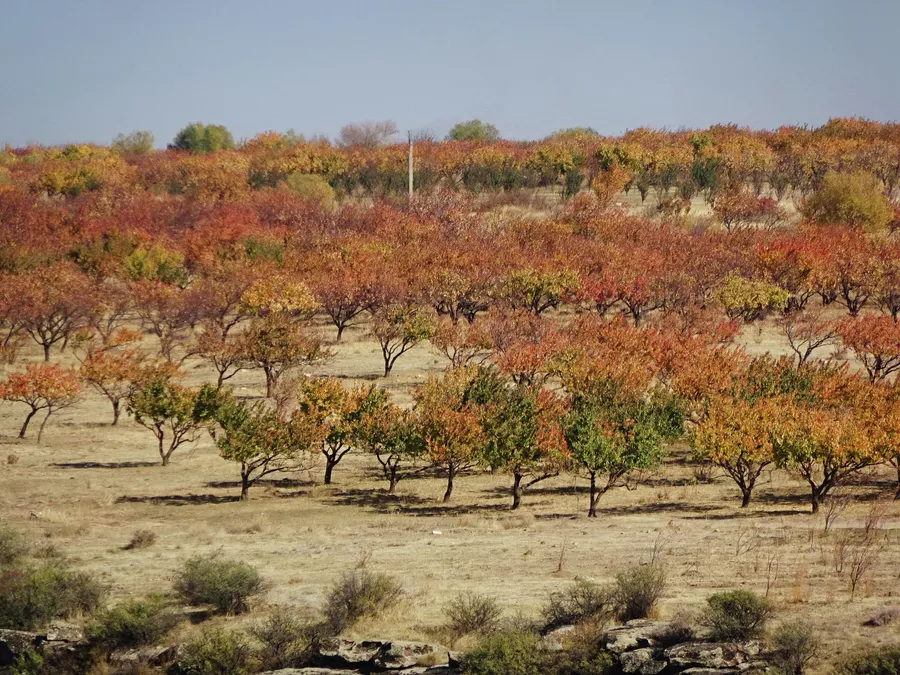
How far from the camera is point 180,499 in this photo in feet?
133

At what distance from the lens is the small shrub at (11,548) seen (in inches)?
1236

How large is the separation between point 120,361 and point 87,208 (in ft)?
191

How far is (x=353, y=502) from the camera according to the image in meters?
39.8

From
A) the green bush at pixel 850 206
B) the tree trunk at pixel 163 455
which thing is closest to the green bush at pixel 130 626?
the tree trunk at pixel 163 455

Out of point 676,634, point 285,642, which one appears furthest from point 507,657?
point 285,642

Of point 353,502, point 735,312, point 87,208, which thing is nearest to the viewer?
point 353,502

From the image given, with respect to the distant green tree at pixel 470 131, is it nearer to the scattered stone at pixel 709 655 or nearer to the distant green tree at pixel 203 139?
the distant green tree at pixel 203 139

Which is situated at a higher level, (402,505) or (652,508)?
(652,508)

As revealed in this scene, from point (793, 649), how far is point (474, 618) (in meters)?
7.20

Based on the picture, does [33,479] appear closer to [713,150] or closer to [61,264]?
[61,264]

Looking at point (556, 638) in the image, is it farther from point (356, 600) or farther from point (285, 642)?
point (285, 642)

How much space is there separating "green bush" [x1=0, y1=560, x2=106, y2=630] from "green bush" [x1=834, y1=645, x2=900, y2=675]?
18.5 m

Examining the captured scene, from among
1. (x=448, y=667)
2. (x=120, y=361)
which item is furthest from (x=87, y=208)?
(x=448, y=667)

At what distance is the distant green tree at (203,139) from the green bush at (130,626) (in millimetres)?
145781
